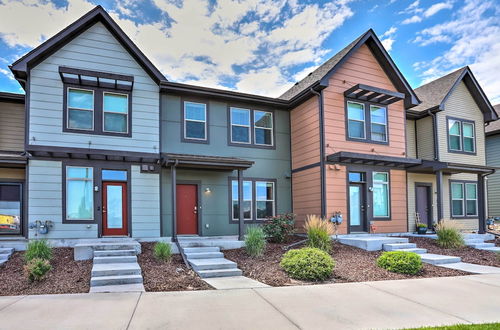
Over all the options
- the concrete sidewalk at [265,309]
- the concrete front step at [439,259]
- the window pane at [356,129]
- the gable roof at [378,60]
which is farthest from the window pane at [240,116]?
the concrete sidewalk at [265,309]

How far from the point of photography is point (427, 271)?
28.9ft

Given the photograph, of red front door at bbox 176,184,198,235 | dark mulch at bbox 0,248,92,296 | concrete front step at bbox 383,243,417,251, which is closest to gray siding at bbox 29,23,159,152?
red front door at bbox 176,184,198,235

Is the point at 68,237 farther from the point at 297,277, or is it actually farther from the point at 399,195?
the point at 399,195

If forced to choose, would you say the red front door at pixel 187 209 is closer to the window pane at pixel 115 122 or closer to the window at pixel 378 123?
the window pane at pixel 115 122

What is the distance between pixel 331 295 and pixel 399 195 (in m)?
8.73

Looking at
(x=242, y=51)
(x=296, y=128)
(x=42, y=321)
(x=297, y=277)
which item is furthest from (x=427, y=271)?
(x=242, y=51)

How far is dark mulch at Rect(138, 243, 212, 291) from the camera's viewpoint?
23.0ft

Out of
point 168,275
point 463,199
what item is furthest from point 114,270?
point 463,199

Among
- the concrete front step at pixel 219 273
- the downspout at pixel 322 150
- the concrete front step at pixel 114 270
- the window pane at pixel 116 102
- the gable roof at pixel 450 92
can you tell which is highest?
the gable roof at pixel 450 92

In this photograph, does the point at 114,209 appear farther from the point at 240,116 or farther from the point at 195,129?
the point at 240,116

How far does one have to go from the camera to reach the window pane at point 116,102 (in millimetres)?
11180

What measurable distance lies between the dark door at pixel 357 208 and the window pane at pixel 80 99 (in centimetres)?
926

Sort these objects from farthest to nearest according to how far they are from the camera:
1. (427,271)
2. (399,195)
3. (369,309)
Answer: (399,195), (427,271), (369,309)

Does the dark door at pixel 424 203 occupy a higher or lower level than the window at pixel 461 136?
lower
